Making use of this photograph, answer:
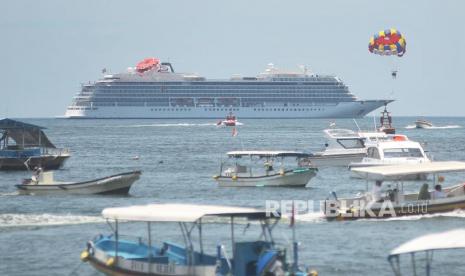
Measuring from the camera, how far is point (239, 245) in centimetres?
2330

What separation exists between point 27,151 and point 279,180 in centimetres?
2352

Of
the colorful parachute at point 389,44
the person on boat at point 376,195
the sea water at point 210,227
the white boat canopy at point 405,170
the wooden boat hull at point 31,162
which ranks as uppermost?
the colorful parachute at point 389,44

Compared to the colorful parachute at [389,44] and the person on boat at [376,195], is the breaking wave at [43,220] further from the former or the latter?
the colorful parachute at [389,44]

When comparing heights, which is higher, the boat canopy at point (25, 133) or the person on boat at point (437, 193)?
the boat canopy at point (25, 133)

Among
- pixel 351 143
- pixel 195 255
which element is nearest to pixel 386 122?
pixel 351 143

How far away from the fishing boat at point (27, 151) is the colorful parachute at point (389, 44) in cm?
2584

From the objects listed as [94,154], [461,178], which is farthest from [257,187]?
[94,154]

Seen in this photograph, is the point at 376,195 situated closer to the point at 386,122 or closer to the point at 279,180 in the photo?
the point at 279,180

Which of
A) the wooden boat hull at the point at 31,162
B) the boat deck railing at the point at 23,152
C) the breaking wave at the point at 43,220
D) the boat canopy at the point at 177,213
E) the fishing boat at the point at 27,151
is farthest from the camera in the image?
the boat deck railing at the point at 23,152

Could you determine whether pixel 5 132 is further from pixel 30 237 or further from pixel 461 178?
pixel 30 237

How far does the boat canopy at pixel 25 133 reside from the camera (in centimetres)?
7000

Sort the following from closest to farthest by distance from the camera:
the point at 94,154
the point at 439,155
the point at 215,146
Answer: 1. the point at 439,155
2. the point at 94,154
3. the point at 215,146

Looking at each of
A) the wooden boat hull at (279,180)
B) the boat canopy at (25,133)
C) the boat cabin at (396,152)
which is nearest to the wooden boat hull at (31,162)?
the boat canopy at (25,133)

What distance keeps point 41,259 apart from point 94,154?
62.2 m
